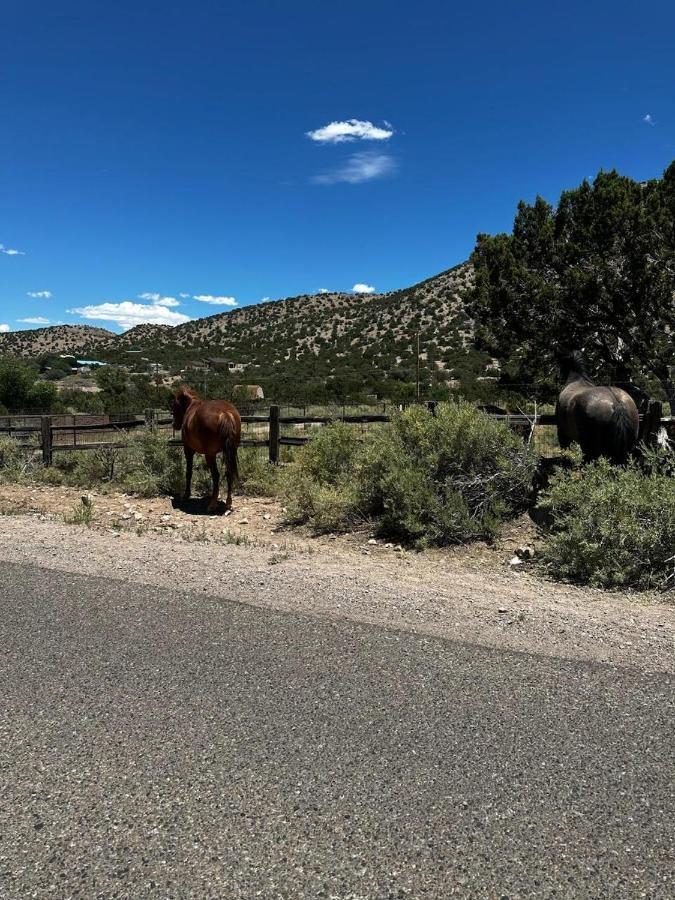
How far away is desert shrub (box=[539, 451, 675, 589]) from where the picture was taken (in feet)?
18.2

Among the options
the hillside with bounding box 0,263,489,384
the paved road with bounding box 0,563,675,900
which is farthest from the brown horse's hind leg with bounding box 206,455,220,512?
the hillside with bounding box 0,263,489,384

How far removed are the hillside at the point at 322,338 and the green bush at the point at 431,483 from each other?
94.4ft

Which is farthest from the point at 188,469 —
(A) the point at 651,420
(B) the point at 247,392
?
(B) the point at 247,392

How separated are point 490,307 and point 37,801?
18.4 m

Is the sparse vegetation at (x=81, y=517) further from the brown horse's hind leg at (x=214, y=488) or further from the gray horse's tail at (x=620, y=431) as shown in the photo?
the gray horse's tail at (x=620, y=431)

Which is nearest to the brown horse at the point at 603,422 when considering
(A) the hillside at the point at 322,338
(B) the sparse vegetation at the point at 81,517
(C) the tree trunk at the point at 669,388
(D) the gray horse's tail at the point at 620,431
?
(D) the gray horse's tail at the point at 620,431

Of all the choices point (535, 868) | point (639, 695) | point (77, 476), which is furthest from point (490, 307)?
point (535, 868)

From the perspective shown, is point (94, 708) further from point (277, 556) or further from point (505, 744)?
point (277, 556)

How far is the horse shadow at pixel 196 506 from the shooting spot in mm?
9820

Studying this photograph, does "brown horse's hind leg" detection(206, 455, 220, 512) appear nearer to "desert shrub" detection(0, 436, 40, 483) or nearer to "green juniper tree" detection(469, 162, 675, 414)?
"desert shrub" detection(0, 436, 40, 483)

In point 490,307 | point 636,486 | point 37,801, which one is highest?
point 490,307

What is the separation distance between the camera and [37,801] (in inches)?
103

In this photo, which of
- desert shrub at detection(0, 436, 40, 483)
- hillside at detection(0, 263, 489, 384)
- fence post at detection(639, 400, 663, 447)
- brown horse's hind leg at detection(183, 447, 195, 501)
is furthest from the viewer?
hillside at detection(0, 263, 489, 384)

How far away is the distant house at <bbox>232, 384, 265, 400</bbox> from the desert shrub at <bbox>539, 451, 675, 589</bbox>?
67.6ft
